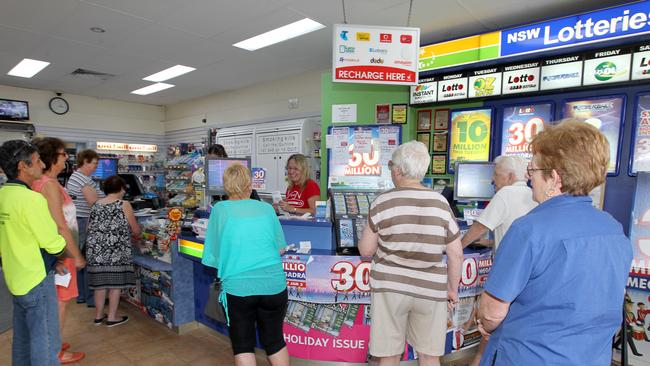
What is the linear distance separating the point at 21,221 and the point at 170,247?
57.0 inches

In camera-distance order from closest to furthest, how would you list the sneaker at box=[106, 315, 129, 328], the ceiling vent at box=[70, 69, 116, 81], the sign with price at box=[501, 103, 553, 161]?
1. the sneaker at box=[106, 315, 129, 328]
2. the sign with price at box=[501, 103, 553, 161]
3. the ceiling vent at box=[70, 69, 116, 81]

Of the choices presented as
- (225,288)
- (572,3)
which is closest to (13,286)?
(225,288)

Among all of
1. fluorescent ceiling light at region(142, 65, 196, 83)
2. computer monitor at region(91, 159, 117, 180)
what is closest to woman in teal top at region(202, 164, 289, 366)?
computer monitor at region(91, 159, 117, 180)

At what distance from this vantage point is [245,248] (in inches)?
77.7

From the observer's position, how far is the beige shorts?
191 cm

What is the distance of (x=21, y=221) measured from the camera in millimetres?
1935

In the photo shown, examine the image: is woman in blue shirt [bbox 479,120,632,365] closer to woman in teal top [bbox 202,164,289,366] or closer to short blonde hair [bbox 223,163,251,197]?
woman in teal top [bbox 202,164,289,366]

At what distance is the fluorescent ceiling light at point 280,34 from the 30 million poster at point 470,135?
222 centimetres

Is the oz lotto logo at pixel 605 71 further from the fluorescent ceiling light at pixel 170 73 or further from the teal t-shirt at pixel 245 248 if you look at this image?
the fluorescent ceiling light at pixel 170 73

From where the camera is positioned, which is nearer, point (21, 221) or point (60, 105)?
point (21, 221)

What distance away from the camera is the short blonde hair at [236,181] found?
2.05 meters

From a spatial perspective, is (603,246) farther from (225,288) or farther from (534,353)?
(225,288)

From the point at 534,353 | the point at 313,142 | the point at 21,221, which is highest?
the point at 313,142

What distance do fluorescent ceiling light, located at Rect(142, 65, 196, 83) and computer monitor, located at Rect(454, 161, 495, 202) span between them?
215 inches
